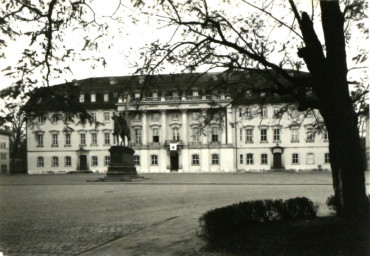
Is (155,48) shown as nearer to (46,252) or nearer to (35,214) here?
(46,252)

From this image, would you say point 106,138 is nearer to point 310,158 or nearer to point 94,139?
point 94,139

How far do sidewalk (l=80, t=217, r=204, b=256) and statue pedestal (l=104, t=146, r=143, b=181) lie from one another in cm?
2599

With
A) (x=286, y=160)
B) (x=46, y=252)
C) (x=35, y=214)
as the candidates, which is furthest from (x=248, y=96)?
(x=286, y=160)

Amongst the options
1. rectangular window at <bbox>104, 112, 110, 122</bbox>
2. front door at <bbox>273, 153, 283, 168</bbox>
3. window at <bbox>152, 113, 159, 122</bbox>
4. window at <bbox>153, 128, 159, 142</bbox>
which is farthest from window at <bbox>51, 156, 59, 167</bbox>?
front door at <bbox>273, 153, 283, 168</bbox>

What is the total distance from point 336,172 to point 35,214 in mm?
9607

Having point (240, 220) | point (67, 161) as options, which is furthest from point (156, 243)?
point (67, 161)

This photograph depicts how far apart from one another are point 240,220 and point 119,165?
2960cm

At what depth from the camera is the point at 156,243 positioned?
9.16m

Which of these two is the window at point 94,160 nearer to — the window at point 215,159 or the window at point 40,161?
the window at point 40,161

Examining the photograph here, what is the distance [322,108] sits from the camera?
30.3 ft

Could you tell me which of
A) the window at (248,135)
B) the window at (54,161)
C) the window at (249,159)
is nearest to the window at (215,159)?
the window at (249,159)

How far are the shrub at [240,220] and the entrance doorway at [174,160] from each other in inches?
2456

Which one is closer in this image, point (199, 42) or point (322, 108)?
point (322, 108)

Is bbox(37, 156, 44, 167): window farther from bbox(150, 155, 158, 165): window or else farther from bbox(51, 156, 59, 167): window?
bbox(150, 155, 158, 165): window
